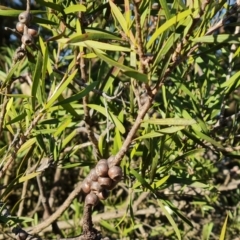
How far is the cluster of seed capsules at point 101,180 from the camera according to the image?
0.42 m

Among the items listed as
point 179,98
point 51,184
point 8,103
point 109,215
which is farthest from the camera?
point 51,184

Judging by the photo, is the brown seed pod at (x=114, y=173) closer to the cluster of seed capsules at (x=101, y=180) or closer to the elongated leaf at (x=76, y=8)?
the cluster of seed capsules at (x=101, y=180)

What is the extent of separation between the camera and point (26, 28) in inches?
19.0

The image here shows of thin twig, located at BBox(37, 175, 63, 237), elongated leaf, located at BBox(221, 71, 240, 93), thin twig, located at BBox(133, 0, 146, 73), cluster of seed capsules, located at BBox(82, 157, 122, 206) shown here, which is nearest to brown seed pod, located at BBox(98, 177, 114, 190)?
cluster of seed capsules, located at BBox(82, 157, 122, 206)

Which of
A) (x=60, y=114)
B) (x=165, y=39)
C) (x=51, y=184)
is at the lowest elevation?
(x=51, y=184)

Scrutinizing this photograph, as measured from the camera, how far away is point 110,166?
43 cm

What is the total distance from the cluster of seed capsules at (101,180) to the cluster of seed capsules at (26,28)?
0.46 feet

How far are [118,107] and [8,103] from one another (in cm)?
18

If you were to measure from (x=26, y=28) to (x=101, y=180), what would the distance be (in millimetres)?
169

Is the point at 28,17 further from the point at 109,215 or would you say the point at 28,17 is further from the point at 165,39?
the point at 109,215

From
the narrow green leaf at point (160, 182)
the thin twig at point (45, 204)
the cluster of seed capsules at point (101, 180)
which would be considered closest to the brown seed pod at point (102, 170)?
the cluster of seed capsules at point (101, 180)

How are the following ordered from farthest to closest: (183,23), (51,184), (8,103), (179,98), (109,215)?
(51,184) → (109,215) → (179,98) → (8,103) → (183,23)

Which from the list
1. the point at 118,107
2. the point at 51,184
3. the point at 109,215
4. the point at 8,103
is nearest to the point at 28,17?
the point at 8,103

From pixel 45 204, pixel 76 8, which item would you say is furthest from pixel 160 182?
pixel 45 204
